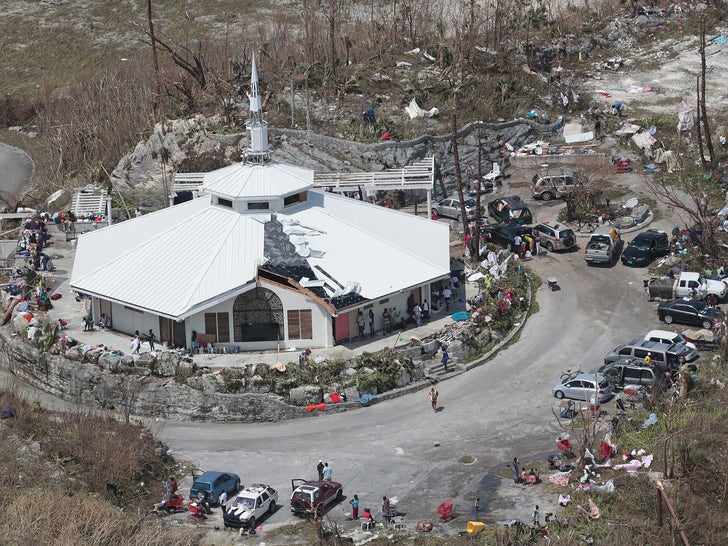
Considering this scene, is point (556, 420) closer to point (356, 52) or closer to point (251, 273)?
point (251, 273)

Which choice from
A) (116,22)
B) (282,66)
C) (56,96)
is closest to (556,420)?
(282,66)

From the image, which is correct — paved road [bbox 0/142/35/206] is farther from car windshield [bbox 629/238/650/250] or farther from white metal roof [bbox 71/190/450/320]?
car windshield [bbox 629/238/650/250]

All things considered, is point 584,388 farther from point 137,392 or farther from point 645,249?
point 137,392

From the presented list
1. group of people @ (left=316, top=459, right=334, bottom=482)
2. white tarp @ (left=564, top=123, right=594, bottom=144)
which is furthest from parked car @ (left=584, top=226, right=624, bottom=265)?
group of people @ (left=316, top=459, right=334, bottom=482)

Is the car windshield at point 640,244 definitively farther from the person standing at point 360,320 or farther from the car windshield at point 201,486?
the car windshield at point 201,486

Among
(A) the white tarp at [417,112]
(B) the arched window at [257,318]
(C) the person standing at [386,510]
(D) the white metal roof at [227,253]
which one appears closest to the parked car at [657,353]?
(D) the white metal roof at [227,253]
